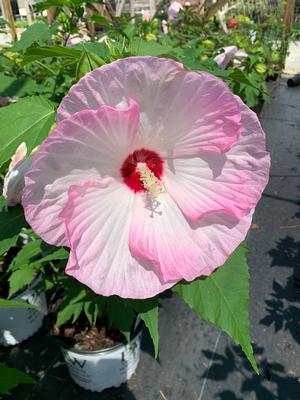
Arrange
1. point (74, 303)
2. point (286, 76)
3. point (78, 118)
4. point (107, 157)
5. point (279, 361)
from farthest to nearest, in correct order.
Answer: point (286, 76) → point (279, 361) → point (74, 303) → point (107, 157) → point (78, 118)

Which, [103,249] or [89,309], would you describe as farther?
[89,309]

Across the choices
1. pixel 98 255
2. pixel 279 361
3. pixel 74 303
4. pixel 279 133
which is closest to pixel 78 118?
pixel 98 255

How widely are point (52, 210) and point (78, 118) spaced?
18 centimetres

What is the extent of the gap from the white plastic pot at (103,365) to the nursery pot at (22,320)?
1.35 feet

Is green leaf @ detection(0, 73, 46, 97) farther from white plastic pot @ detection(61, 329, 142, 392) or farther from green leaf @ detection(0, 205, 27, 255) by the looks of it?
white plastic pot @ detection(61, 329, 142, 392)

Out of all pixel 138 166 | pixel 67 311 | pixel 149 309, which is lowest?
pixel 67 311

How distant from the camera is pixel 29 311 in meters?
2.20

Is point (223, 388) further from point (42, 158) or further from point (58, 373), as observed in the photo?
point (42, 158)

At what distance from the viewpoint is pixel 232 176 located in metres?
0.73

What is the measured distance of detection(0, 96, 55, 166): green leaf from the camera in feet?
2.72

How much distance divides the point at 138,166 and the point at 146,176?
1.0 inches

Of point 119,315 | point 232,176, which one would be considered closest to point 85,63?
point 232,176

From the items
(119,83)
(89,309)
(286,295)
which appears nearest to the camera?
(119,83)

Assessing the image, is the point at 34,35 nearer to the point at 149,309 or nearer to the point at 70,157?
the point at 70,157
